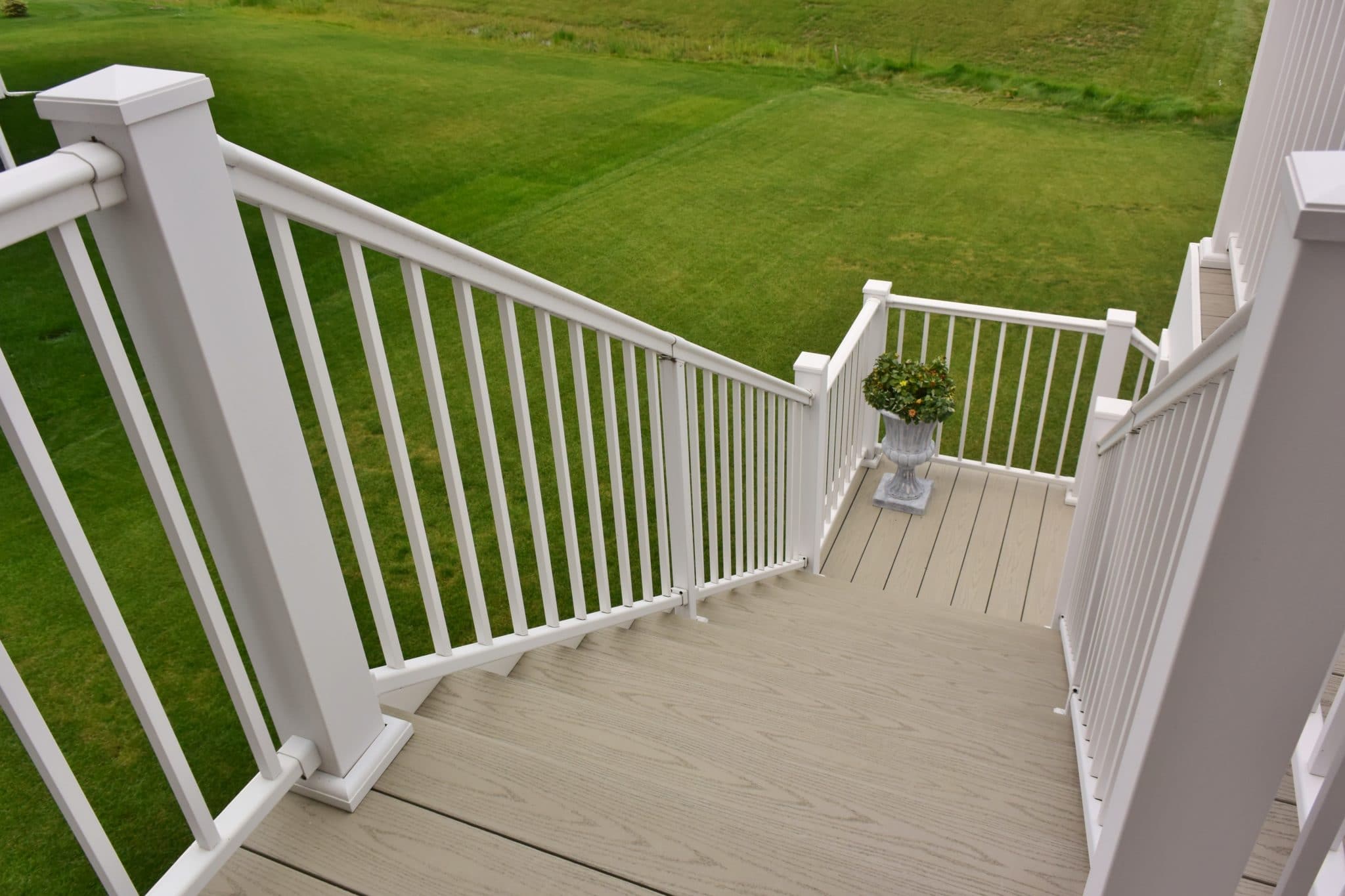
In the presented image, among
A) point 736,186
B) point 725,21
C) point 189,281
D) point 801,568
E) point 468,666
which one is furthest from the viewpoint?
point 725,21

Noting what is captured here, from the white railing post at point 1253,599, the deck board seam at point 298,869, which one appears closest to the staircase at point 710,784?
the deck board seam at point 298,869

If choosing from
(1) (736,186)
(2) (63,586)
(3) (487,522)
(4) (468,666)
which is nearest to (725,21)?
(1) (736,186)

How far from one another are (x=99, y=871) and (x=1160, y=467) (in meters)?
1.69

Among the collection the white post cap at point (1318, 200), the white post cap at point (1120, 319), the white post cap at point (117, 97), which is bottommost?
the white post cap at point (1120, 319)

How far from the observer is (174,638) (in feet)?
10.9

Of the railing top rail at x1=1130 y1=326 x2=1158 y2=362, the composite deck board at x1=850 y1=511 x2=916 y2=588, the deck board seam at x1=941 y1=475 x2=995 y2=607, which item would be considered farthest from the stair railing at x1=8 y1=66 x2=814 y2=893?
the railing top rail at x1=1130 y1=326 x2=1158 y2=362

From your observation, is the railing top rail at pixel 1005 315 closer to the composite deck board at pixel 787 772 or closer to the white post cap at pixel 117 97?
the composite deck board at pixel 787 772

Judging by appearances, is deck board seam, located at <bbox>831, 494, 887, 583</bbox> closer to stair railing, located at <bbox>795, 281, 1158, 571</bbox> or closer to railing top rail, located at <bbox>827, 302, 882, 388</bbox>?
stair railing, located at <bbox>795, 281, 1158, 571</bbox>

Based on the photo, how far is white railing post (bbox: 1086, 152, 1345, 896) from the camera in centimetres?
87

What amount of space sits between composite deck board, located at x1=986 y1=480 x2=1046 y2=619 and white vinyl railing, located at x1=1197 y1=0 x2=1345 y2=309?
4.60 ft

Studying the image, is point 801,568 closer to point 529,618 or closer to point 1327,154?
point 529,618

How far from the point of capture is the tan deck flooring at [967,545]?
4.00 m

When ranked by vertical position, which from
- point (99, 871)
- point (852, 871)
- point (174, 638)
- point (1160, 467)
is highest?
point (1160, 467)

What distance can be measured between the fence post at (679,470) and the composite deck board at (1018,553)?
1.60m
